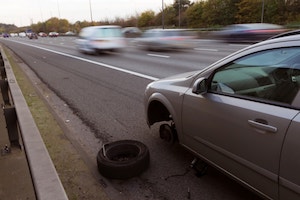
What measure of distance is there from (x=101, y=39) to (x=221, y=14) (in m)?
49.1

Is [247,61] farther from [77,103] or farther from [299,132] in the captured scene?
[77,103]

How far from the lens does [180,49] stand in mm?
19375

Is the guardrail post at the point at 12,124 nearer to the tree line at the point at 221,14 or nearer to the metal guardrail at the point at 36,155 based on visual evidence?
the metal guardrail at the point at 36,155

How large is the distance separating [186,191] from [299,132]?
153 cm

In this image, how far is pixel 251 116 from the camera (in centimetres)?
243

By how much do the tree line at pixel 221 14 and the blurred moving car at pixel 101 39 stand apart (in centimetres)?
1772

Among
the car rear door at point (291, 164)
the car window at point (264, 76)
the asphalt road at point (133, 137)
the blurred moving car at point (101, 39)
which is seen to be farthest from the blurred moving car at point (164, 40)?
the car rear door at point (291, 164)

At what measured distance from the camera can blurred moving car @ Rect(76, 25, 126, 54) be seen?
1827 centimetres

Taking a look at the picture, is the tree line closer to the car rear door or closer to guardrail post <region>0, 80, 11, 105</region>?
guardrail post <region>0, 80, 11, 105</region>

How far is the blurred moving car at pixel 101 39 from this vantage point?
59.9 ft

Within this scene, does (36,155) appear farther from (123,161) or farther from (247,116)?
(247,116)

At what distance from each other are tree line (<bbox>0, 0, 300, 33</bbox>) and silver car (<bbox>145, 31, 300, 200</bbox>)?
1101 inches

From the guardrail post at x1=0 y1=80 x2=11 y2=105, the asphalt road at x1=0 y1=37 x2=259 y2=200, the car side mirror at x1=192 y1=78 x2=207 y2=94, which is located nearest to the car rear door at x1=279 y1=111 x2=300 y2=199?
the asphalt road at x1=0 y1=37 x2=259 y2=200

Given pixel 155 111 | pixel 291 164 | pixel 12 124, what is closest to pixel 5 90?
pixel 12 124
